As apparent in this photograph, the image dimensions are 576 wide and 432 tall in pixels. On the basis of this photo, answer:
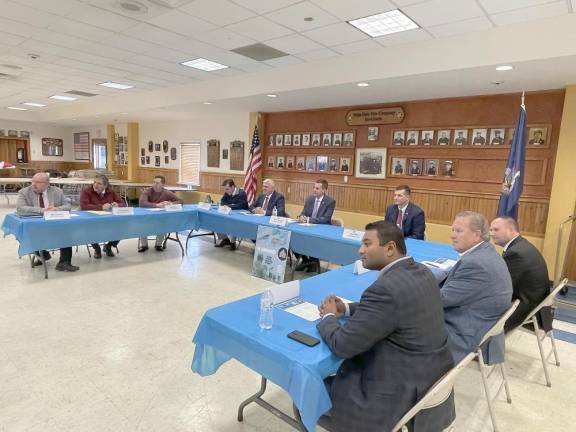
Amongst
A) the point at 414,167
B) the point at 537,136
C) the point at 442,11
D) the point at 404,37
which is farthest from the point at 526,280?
the point at 414,167

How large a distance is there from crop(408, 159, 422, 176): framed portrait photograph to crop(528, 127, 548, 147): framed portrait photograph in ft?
5.19

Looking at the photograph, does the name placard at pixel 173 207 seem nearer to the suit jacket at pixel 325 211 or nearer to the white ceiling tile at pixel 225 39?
the suit jacket at pixel 325 211

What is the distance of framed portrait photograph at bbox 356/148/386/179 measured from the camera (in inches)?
257

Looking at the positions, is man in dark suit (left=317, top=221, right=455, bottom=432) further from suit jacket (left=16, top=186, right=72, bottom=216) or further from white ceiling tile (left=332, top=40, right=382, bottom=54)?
suit jacket (left=16, top=186, right=72, bottom=216)

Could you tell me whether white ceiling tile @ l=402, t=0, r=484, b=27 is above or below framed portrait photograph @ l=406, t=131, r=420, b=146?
above

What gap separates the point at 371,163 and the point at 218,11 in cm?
394

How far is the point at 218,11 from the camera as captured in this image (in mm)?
3652

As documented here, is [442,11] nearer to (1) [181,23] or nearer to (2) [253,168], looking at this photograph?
(1) [181,23]

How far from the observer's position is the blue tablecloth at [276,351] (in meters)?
1.35

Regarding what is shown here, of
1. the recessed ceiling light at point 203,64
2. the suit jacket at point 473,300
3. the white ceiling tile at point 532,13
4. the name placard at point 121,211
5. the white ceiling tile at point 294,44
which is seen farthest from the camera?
the recessed ceiling light at point 203,64

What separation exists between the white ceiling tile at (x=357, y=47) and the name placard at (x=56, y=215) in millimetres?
3920

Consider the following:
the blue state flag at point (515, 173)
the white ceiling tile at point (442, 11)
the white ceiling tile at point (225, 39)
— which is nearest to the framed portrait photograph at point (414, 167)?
the blue state flag at point (515, 173)

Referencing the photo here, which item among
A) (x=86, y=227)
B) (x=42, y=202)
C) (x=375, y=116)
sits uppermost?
(x=375, y=116)

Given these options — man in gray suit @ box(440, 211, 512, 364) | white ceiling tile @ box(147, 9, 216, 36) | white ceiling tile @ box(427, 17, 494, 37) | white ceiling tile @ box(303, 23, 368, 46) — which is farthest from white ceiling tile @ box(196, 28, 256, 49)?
man in gray suit @ box(440, 211, 512, 364)
